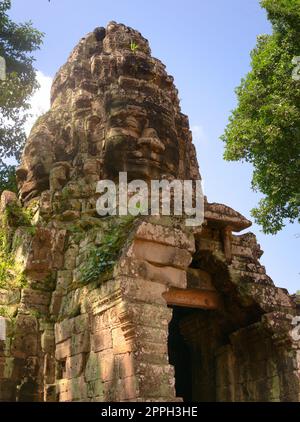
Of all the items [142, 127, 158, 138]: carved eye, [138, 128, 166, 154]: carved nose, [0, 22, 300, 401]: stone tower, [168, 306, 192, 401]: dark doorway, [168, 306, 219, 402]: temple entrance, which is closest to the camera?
[0, 22, 300, 401]: stone tower

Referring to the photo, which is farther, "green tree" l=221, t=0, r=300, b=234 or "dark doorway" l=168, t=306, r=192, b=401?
"green tree" l=221, t=0, r=300, b=234

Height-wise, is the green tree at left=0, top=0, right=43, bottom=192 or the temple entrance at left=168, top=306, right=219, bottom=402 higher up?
the green tree at left=0, top=0, right=43, bottom=192

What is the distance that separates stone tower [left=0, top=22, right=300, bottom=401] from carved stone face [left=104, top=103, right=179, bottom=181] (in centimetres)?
3

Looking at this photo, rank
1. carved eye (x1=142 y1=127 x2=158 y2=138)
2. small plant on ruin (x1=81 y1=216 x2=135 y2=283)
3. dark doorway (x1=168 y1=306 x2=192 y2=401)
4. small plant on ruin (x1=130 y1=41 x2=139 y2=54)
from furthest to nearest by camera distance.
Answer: small plant on ruin (x1=130 y1=41 x2=139 y2=54)
carved eye (x1=142 y1=127 x2=158 y2=138)
dark doorway (x1=168 y1=306 x2=192 y2=401)
small plant on ruin (x1=81 y1=216 x2=135 y2=283)

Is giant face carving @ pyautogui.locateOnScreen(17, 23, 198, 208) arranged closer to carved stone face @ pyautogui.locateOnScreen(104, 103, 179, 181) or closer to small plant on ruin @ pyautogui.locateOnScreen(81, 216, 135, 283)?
carved stone face @ pyautogui.locateOnScreen(104, 103, 179, 181)

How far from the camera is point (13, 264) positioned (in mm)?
9000

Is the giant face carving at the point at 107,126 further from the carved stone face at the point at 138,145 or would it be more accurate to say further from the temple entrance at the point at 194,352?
the temple entrance at the point at 194,352

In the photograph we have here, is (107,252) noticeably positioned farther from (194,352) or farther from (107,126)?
(107,126)

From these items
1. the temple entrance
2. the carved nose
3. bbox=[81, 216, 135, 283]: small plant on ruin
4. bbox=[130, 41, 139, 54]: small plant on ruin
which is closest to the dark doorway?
the temple entrance

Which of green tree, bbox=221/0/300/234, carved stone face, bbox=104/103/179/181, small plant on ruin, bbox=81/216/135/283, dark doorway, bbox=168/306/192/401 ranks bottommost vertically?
dark doorway, bbox=168/306/192/401

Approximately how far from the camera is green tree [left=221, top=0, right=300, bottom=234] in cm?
1462

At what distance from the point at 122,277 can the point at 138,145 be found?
4.29 meters

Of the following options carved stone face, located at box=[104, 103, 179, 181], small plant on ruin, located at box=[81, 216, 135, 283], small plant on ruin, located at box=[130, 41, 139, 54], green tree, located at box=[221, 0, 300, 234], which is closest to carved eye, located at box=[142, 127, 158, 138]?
carved stone face, located at box=[104, 103, 179, 181]
